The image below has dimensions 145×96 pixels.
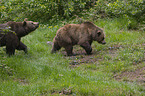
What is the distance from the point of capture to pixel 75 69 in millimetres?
7945

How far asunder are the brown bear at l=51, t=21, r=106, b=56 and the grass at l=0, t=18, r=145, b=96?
53 centimetres

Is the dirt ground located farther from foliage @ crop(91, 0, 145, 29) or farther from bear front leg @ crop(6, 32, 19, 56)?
foliage @ crop(91, 0, 145, 29)

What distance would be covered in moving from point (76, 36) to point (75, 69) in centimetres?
241

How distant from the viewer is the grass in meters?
5.75

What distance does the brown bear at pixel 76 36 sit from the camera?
32.2ft

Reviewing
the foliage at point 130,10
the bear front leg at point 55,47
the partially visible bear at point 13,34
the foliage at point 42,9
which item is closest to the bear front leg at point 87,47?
the bear front leg at point 55,47

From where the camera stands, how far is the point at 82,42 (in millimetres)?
9891

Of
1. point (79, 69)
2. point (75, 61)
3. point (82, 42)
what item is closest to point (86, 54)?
point (82, 42)

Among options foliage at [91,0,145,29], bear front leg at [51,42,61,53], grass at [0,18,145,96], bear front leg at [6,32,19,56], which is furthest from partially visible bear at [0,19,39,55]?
foliage at [91,0,145,29]

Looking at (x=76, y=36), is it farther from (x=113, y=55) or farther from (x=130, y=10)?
(x=130, y=10)

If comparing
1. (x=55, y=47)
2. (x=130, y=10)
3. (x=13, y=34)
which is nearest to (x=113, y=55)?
(x=55, y=47)

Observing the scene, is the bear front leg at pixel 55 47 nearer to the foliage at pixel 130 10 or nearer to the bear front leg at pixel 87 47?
the bear front leg at pixel 87 47

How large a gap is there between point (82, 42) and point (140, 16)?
5.02 metres

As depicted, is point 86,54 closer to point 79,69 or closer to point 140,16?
point 79,69
